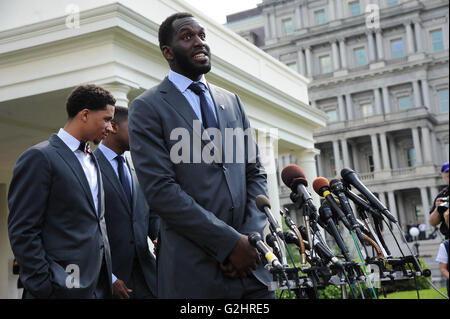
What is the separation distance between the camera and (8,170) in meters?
16.0

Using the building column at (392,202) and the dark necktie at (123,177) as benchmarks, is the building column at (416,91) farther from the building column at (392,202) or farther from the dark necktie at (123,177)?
the dark necktie at (123,177)

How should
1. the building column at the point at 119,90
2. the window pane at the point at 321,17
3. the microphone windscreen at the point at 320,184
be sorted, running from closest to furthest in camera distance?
the microphone windscreen at the point at 320,184 → the building column at the point at 119,90 → the window pane at the point at 321,17

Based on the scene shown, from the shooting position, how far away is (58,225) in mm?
3023

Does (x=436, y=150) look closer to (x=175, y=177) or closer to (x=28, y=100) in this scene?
(x=28, y=100)

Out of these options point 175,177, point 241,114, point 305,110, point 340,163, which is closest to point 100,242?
point 175,177

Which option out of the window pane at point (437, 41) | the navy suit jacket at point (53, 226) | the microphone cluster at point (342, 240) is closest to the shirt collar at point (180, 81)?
the navy suit jacket at point (53, 226)

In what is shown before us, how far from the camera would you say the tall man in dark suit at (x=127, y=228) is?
13.1ft

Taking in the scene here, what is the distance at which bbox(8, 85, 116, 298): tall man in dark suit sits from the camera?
289 cm

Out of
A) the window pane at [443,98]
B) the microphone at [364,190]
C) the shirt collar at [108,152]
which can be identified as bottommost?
the microphone at [364,190]

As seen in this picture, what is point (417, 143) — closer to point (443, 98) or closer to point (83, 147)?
point (443, 98)

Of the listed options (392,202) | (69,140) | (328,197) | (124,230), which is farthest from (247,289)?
(392,202)

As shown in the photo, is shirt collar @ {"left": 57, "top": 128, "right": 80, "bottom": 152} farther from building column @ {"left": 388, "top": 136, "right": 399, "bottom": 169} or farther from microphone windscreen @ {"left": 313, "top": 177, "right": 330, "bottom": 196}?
building column @ {"left": 388, "top": 136, "right": 399, "bottom": 169}

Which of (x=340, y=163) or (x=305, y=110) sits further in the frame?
(x=340, y=163)

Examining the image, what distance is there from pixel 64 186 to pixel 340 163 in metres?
51.0
